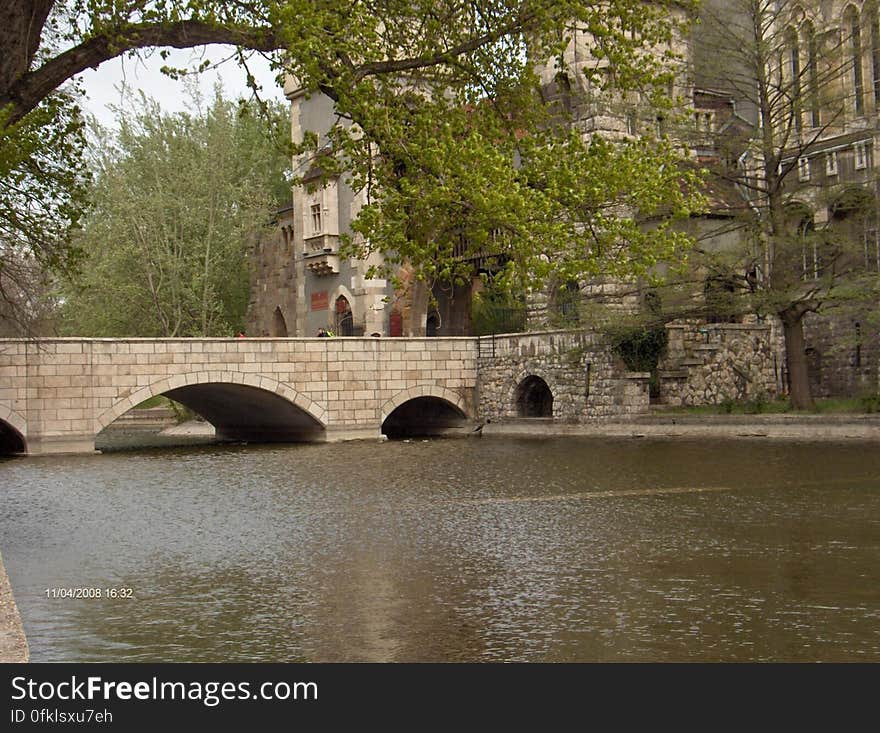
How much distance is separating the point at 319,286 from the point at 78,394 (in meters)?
15.5

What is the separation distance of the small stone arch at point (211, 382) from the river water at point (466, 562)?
824cm

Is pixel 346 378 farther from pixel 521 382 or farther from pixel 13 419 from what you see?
pixel 13 419

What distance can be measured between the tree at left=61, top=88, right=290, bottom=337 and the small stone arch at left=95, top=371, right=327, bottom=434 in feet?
27.7

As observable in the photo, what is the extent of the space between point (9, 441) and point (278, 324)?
16.8m

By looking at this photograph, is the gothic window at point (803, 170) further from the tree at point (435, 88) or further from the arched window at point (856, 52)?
the tree at point (435, 88)

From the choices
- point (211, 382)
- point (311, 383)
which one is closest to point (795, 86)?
point (311, 383)

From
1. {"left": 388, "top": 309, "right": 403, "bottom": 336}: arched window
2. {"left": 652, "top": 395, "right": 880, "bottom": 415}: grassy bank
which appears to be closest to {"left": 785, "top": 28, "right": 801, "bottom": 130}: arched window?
{"left": 652, "top": 395, "right": 880, "bottom": 415}: grassy bank

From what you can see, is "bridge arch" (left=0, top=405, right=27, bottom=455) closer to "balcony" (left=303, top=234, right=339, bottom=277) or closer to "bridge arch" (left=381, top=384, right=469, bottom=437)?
"bridge arch" (left=381, top=384, right=469, bottom=437)

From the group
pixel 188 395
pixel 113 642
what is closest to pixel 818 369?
pixel 188 395

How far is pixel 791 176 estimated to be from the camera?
86.9ft

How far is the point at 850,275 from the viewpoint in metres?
24.5
